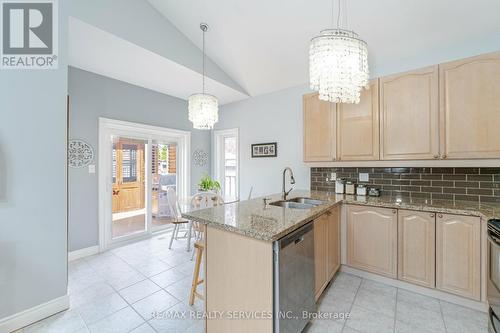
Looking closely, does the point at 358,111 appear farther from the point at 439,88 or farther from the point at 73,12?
the point at 73,12

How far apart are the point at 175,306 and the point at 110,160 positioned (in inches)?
98.0

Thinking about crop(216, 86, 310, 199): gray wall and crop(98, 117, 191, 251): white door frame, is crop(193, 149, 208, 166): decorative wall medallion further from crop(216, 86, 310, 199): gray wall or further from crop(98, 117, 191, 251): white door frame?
crop(216, 86, 310, 199): gray wall

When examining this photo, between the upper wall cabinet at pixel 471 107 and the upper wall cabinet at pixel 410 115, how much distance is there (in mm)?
78

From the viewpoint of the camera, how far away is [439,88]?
221cm

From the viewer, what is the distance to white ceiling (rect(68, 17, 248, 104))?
92.9 inches

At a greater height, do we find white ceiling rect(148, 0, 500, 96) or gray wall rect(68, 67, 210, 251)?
white ceiling rect(148, 0, 500, 96)

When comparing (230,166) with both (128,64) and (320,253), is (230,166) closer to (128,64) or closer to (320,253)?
(128,64)

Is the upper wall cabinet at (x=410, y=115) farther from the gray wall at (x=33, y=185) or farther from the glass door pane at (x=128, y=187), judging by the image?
the glass door pane at (x=128, y=187)

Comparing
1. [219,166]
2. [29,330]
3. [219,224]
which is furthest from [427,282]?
[219,166]

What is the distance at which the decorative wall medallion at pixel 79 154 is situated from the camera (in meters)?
2.99

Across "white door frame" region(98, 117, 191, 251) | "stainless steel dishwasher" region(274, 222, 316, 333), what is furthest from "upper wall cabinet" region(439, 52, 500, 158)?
"white door frame" region(98, 117, 191, 251)

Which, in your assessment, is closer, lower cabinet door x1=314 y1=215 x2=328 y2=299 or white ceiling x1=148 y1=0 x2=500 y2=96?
lower cabinet door x1=314 y1=215 x2=328 y2=299

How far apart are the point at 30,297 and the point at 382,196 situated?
3.65 metres

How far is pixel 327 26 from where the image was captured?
247 centimetres
